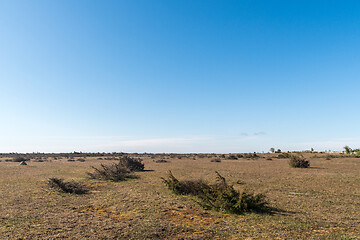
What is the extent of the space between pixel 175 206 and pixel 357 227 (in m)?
5.82

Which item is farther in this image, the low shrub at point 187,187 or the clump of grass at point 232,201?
the low shrub at point 187,187

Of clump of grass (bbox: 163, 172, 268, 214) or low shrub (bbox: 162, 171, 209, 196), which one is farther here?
low shrub (bbox: 162, 171, 209, 196)

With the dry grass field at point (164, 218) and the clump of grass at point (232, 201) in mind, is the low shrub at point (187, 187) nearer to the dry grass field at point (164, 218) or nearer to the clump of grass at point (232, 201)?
the dry grass field at point (164, 218)

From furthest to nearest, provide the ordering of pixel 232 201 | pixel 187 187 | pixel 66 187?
pixel 66 187 < pixel 187 187 < pixel 232 201

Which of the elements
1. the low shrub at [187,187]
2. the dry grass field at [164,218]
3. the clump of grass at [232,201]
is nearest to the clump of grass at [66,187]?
the dry grass field at [164,218]

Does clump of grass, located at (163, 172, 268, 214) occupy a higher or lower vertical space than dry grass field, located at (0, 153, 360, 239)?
higher

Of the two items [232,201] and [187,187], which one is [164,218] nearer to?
[232,201]

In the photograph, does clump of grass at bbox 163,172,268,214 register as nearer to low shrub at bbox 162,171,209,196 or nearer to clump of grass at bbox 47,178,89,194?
low shrub at bbox 162,171,209,196

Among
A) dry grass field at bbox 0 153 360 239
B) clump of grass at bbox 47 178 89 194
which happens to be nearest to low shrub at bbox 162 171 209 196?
dry grass field at bbox 0 153 360 239

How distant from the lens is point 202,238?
237 inches

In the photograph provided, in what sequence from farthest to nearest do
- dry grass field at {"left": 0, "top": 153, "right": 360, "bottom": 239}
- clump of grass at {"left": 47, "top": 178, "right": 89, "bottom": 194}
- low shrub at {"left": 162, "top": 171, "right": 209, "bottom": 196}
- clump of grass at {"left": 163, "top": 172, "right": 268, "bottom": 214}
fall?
1. clump of grass at {"left": 47, "top": 178, "right": 89, "bottom": 194}
2. low shrub at {"left": 162, "top": 171, "right": 209, "bottom": 196}
3. clump of grass at {"left": 163, "top": 172, "right": 268, "bottom": 214}
4. dry grass field at {"left": 0, "top": 153, "right": 360, "bottom": 239}

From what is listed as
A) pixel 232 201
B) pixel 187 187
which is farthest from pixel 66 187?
pixel 232 201

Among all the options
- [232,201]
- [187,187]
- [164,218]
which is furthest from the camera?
[187,187]

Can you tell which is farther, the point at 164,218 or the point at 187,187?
the point at 187,187
